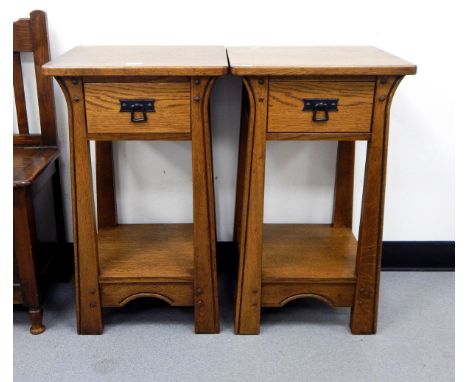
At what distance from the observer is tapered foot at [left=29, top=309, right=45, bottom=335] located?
1888 millimetres

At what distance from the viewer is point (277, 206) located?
7.41 feet

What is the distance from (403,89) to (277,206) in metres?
0.68

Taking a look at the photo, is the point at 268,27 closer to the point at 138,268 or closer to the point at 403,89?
the point at 403,89

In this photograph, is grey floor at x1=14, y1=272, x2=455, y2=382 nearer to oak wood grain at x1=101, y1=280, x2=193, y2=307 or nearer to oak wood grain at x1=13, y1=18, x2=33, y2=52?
oak wood grain at x1=101, y1=280, x2=193, y2=307

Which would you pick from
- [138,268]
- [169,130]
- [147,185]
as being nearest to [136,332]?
[138,268]

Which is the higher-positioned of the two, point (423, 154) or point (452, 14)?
point (452, 14)

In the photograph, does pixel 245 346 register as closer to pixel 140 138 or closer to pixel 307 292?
pixel 307 292

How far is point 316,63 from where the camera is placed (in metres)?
1.60

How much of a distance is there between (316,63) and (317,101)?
4.3 inches

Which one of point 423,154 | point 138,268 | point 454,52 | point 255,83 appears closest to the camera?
point 255,83

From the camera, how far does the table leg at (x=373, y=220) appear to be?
1.63 metres

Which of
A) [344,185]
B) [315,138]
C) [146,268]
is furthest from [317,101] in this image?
[146,268]

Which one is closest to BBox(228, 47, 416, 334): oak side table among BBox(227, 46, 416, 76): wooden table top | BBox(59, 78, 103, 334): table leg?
BBox(227, 46, 416, 76): wooden table top

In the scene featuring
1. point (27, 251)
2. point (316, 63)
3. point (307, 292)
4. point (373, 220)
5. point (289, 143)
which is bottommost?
point (307, 292)
